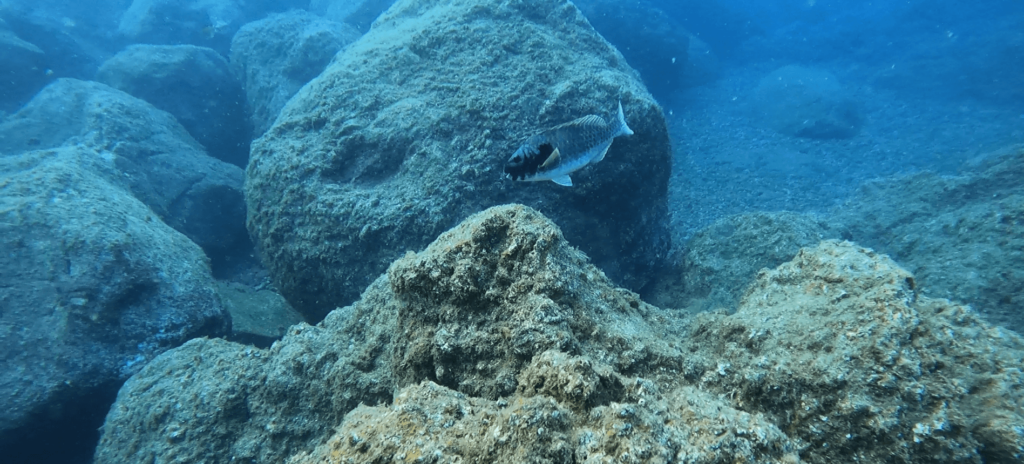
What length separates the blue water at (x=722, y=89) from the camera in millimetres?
7594

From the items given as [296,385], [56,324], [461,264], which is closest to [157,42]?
[56,324]

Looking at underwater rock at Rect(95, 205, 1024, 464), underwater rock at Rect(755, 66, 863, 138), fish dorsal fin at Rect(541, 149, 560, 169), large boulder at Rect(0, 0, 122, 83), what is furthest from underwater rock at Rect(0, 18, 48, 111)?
underwater rock at Rect(755, 66, 863, 138)

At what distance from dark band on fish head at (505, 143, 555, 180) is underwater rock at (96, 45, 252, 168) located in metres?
10.0

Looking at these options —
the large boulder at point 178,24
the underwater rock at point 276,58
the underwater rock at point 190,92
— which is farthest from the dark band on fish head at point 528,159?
the large boulder at point 178,24

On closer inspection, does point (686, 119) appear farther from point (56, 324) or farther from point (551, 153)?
point (56, 324)

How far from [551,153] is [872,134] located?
16.4 meters

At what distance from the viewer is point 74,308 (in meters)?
4.18

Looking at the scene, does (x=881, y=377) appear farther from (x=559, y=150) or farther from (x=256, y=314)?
(x=256, y=314)

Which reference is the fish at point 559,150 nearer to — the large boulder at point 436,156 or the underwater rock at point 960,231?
the large boulder at point 436,156

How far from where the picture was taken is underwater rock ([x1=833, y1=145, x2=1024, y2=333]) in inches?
168

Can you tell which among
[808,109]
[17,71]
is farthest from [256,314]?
[808,109]

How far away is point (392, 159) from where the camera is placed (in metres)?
5.05

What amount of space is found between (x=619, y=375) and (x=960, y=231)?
6166mm

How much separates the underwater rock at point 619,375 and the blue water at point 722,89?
3.28 metres
